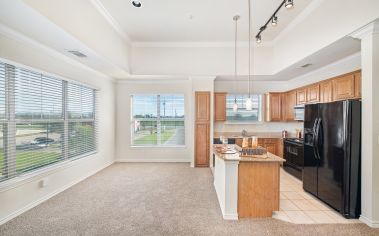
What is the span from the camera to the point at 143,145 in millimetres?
6391

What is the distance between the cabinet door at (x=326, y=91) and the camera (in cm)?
391

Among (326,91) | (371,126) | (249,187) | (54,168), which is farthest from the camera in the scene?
(326,91)

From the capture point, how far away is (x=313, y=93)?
14.7 ft

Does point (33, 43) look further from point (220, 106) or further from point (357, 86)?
point (357, 86)

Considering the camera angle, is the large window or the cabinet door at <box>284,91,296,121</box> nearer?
the large window

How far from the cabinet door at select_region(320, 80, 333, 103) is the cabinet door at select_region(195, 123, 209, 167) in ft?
9.45

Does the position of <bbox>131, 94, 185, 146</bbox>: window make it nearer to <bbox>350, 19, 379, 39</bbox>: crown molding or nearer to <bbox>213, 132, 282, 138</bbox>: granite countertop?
<bbox>213, 132, 282, 138</bbox>: granite countertop

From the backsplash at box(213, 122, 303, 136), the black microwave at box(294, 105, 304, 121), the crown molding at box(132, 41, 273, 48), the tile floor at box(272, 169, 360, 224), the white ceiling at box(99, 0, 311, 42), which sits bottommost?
the tile floor at box(272, 169, 360, 224)

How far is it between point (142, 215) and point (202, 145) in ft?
10.1

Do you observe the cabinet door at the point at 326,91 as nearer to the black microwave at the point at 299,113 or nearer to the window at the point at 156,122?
the black microwave at the point at 299,113

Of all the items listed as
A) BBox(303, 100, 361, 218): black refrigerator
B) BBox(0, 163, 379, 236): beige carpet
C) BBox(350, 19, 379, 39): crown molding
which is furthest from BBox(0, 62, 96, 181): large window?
BBox(350, 19, 379, 39): crown molding

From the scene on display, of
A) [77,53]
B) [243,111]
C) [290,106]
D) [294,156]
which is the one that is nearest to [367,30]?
[294,156]

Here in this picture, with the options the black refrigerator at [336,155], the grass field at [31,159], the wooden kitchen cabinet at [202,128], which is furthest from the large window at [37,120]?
the black refrigerator at [336,155]

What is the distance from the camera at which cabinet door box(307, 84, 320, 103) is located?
4.32m
